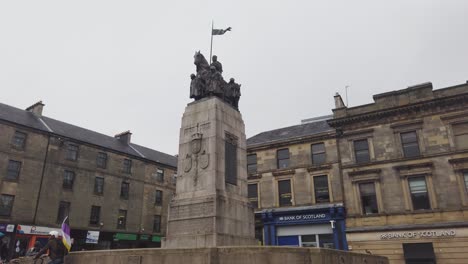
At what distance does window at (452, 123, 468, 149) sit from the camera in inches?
980

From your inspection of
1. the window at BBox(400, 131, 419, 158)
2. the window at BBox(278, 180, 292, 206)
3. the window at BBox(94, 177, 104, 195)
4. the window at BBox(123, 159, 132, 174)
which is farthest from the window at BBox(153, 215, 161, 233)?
the window at BBox(400, 131, 419, 158)

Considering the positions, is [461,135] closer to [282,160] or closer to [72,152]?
[282,160]

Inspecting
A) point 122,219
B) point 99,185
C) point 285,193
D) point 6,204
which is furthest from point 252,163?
point 6,204

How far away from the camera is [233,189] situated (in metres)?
12.7

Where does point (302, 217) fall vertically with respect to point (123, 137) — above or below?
below

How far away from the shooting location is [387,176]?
87.4 ft

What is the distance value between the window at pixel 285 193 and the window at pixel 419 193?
9712mm

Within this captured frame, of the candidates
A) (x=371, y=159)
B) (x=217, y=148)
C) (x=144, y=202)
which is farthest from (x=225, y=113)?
(x=144, y=202)

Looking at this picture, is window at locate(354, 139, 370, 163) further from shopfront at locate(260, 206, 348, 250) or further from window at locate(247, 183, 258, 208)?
window at locate(247, 183, 258, 208)

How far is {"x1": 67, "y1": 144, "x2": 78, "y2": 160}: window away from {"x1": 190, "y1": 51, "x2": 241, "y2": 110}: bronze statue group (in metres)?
25.5

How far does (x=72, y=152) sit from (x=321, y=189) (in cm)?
2495

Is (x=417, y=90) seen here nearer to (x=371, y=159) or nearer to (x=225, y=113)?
(x=371, y=159)

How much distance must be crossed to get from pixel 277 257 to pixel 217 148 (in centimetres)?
545

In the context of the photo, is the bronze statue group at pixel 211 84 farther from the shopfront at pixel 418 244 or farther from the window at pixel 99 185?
the window at pixel 99 185
